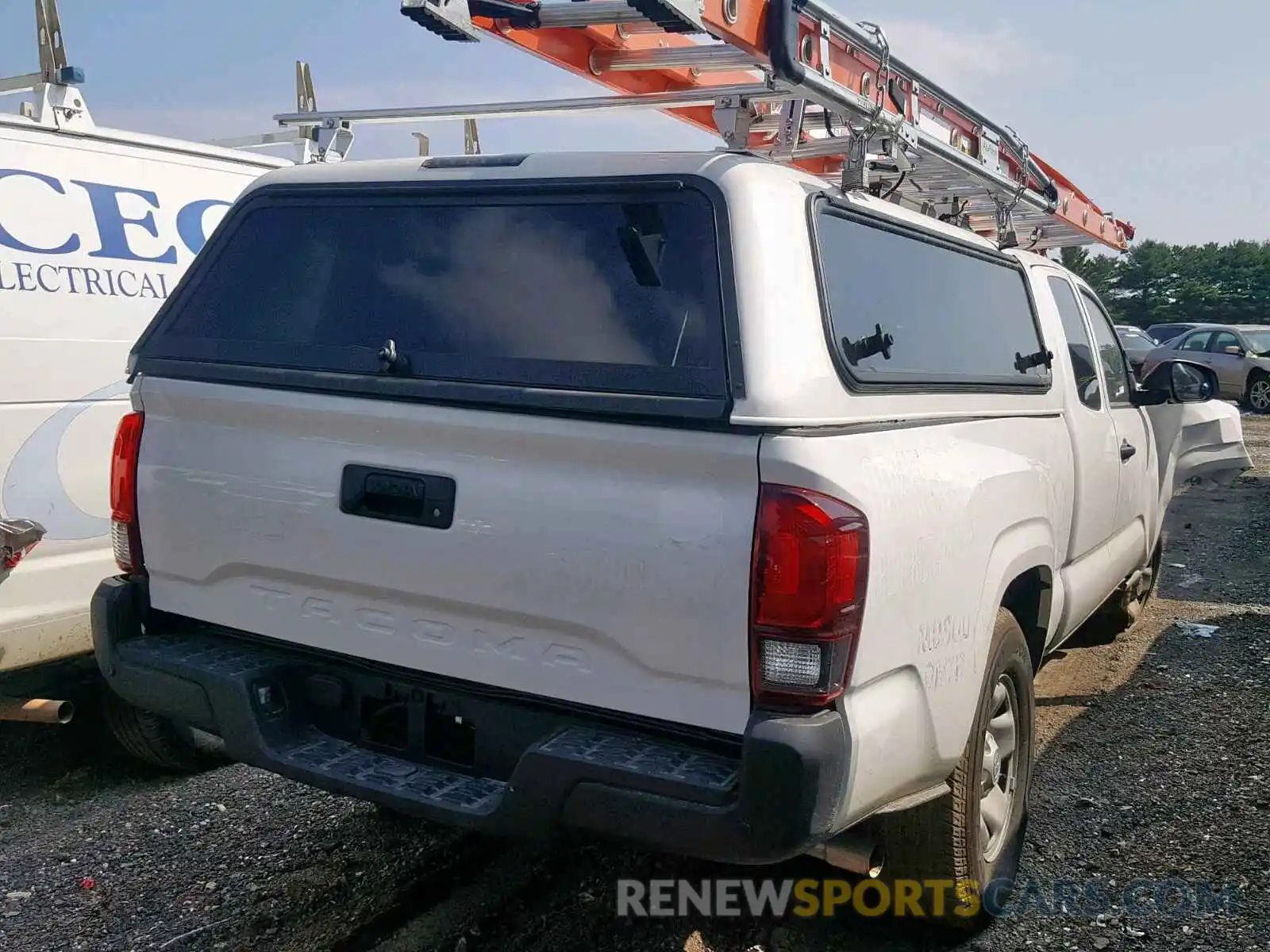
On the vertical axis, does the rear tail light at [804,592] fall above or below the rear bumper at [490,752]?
above

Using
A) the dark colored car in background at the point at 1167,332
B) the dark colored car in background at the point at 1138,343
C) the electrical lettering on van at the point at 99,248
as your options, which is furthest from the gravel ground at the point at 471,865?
the dark colored car in background at the point at 1167,332

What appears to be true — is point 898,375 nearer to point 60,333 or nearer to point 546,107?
point 546,107

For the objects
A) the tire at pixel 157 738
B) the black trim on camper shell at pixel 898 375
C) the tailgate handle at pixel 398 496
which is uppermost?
the black trim on camper shell at pixel 898 375

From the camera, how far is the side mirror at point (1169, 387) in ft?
17.0

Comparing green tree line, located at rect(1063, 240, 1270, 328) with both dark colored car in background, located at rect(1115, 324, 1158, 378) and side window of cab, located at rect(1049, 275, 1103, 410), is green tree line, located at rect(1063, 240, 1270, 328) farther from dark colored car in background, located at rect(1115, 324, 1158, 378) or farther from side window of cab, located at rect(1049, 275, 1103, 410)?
side window of cab, located at rect(1049, 275, 1103, 410)

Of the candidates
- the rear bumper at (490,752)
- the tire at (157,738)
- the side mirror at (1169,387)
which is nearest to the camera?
the rear bumper at (490,752)

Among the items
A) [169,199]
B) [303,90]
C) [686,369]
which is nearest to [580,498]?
[686,369]

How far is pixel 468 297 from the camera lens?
8.63 ft

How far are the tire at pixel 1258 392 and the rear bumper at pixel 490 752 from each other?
20.2 meters

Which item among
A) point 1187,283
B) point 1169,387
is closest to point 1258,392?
point 1169,387

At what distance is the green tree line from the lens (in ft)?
150

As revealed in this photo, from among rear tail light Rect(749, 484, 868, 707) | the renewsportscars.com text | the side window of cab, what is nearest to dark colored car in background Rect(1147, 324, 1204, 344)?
the side window of cab

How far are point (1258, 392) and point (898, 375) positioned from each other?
19.7 metres

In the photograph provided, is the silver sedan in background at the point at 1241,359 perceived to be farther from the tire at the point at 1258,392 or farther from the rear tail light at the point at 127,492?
the rear tail light at the point at 127,492
